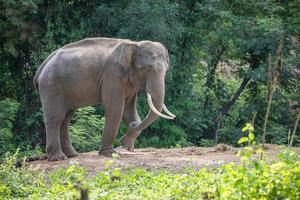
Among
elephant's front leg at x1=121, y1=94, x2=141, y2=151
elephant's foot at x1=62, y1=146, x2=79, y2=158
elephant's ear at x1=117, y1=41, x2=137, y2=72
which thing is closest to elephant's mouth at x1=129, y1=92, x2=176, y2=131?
elephant's front leg at x1=121, y1=94, x2=141, y2=151

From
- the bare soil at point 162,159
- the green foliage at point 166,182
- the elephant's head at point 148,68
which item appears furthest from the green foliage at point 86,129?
the green foliage at point 166,182

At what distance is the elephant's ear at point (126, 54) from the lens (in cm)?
1121

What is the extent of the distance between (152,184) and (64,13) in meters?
10.4

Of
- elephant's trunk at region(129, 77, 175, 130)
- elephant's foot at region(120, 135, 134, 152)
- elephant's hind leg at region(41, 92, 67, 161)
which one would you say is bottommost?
elephant's foot at region(120, 135, 134, 152)

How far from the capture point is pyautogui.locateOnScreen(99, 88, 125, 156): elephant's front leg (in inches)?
442

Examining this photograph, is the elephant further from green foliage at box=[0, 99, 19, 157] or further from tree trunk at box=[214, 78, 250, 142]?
tree trunk at box=[214, 78, 250, 142]

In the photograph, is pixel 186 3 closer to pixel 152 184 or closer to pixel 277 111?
pixel 277 111

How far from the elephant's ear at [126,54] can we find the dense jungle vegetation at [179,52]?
458cm

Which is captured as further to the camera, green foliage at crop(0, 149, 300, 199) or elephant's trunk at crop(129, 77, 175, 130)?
elephant's trunk at crop(129, 77, 175, 130)

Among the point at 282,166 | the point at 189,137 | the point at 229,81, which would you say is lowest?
the point at 189,137

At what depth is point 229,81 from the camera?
2102 cm

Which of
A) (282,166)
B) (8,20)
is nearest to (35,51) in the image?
(8,20)

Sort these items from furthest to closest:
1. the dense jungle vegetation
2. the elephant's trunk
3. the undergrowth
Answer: the dense jungle vegetation < the elephant's trunk < the undergrowth

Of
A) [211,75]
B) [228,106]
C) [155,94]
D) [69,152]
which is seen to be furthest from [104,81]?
[211,75]
